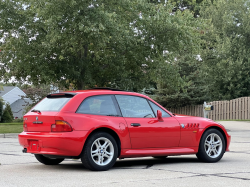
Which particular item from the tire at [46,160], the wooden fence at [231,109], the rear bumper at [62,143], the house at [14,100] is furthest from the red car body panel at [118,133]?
the house at [14,100]

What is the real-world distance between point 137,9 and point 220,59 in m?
19.3

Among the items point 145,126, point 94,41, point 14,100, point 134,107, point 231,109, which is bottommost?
point 145,126

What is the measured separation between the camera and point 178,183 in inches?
258

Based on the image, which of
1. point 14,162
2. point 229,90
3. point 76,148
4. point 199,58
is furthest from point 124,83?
point 199,58

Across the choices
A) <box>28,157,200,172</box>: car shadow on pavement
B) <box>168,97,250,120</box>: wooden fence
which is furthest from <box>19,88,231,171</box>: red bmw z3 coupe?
<box>168,97,250,120</box>: wooden fence

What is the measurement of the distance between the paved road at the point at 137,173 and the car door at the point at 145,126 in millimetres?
475

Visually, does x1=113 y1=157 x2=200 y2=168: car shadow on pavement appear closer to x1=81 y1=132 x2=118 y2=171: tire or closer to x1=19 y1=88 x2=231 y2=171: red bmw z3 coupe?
x1=19 y1=88 x2=231 y2=171: red bmw z3 coupe

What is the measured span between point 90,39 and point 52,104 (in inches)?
482

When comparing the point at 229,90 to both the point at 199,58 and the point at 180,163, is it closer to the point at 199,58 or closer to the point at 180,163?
the point at 199,58

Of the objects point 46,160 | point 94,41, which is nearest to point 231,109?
point 94,41

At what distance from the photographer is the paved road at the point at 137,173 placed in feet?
21.7

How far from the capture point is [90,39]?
20266 millimetres

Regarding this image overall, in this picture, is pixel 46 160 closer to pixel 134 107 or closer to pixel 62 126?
pixel 62 126

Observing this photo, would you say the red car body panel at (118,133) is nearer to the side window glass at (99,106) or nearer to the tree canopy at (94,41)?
the side window glass at (99,106)
